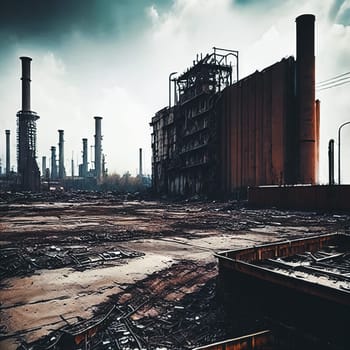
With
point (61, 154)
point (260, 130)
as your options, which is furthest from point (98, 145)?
point (260, 130)

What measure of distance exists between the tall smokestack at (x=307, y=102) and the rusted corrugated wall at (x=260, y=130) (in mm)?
915

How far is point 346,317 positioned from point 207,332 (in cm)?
123

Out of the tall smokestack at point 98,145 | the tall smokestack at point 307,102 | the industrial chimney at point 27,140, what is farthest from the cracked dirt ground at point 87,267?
the tall smokestack at point 98,145

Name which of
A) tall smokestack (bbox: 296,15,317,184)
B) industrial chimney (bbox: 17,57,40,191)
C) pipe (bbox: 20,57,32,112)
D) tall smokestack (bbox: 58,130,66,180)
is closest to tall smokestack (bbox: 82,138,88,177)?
tall smokestack (bbox: 58,130,66,180)

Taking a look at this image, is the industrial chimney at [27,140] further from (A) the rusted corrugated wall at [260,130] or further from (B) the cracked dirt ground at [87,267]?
(B) the cracked dirt ground at [87,267]

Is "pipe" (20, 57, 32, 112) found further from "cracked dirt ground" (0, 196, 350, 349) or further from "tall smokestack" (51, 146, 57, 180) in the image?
"cracked dirt ground" (0, 196, 350, 349)

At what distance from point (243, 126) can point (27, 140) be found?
2966 cm

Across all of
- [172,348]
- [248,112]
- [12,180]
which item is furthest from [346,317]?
[12,180]

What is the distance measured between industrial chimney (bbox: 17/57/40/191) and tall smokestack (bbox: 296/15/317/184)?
3330 cm

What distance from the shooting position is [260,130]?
73.5 ft

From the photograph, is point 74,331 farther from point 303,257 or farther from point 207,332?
point 303,257

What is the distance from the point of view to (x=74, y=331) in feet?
9.45

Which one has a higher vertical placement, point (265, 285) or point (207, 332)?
point (265, 285)

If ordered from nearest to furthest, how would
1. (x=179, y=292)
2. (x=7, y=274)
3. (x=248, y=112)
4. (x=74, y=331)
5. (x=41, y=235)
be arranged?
(x=74, y=331), (x=179, y=292), (x=7, y=274), (x=41, y=235), (x=248, y=112)
